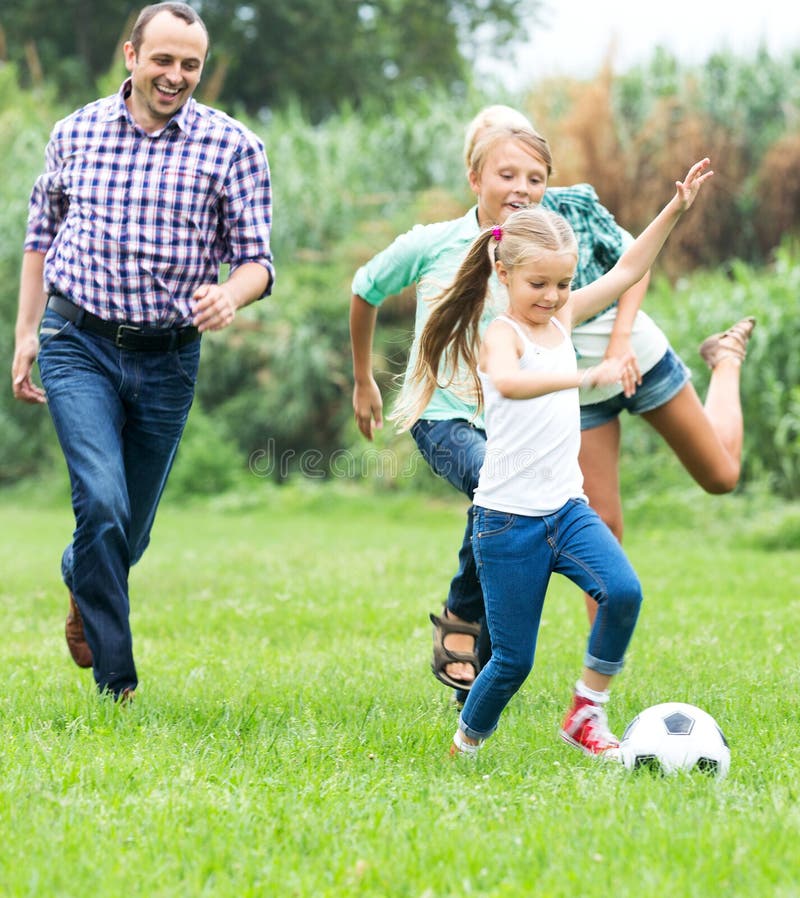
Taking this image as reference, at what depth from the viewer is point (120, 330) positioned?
4.91 metres

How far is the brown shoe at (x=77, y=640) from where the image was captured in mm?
5406

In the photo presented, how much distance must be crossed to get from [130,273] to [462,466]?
147 centimetres

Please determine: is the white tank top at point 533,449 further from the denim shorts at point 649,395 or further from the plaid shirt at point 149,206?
the plaid shirt at point 149,206

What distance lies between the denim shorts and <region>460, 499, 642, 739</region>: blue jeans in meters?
1.52

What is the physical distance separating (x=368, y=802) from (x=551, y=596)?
466 centimetres

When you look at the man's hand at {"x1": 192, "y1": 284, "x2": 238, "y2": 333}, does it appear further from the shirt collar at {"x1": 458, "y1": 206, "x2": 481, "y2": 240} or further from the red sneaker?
the red sneaker

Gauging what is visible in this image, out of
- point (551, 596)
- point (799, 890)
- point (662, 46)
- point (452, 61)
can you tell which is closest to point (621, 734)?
point (799, 890)

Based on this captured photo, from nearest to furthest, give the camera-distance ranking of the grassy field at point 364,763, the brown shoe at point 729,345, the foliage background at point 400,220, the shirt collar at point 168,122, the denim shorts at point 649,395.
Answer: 1. the grassy field at point 364,763
2. the shirt collar at point 168,122
3. the denim shorts at point 649,395
4. the brown shoe at point 729,345
5. the foliage background at point 400,220

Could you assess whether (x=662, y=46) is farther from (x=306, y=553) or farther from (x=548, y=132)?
(x=306, y=553)

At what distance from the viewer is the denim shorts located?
5.36m

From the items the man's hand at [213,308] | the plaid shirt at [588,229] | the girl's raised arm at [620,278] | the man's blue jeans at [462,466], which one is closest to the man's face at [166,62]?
the man's hand at [213,308]

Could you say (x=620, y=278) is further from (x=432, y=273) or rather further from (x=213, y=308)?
(x=213, y=308)

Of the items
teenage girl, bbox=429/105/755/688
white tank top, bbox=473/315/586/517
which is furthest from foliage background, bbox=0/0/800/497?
white tank top, bbox=473/315/586/517

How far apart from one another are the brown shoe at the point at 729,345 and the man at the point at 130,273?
7.97 ft
